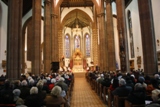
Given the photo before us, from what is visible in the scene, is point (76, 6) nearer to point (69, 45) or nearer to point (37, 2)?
point (69, 45)

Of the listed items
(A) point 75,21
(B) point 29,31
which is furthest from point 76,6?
(B) point 29,31

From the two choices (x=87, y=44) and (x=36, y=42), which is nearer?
(x=36, y=42)

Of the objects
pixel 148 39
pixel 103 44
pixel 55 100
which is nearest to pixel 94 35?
pixel 103 44

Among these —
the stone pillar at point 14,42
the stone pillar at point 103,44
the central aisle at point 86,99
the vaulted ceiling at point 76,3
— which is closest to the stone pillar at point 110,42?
the stone pillar at point 103,44

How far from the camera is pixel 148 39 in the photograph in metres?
8.92

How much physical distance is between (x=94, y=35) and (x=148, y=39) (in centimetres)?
2255

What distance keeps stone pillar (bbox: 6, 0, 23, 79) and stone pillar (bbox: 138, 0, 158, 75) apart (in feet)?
25.4

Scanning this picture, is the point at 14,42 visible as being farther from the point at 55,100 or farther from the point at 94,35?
the point at 94,35

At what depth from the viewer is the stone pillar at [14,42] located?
952cm

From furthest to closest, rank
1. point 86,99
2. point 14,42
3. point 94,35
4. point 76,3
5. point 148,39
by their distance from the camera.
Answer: point 76,3 < point 94,35 < point 14,42 < point 148,39 < point 86,99

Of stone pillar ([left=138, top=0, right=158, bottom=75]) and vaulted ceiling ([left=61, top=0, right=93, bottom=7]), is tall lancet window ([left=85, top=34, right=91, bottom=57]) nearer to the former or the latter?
vaulted ceiling ([left=61, top=0, right=93, bottom=7])

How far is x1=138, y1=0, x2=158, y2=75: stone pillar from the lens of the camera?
8.71m

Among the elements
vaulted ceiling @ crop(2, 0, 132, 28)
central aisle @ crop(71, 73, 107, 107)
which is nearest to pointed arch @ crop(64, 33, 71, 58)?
vaulted ceiling @ crop(2, 0, 132, 28)

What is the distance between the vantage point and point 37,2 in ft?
47.1
